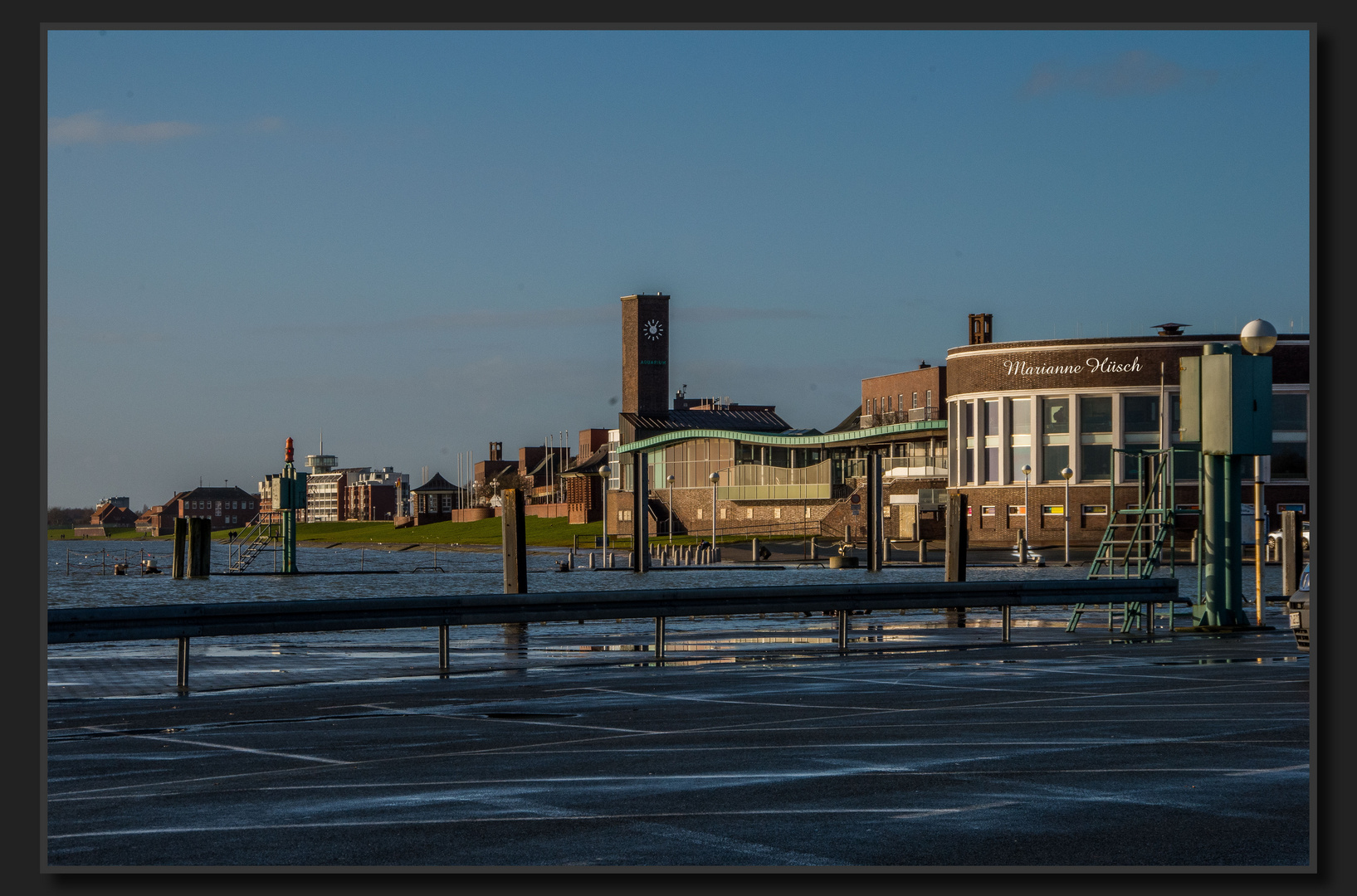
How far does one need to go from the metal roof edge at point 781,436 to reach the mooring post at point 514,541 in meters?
69.4

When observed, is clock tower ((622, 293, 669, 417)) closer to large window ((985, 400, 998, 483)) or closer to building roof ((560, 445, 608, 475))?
building roof ((560, 445, 608, 475))

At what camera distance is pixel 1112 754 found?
9.60 metres

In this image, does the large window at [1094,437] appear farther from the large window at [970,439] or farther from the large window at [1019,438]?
the large window at [970,439]

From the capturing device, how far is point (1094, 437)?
91250 millimetres

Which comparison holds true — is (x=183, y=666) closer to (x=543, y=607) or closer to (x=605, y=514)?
(x=543, y=607)

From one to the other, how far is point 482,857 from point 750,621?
2167 centimetres

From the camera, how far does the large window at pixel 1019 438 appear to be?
308 ft

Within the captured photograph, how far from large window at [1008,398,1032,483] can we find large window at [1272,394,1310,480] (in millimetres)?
13910

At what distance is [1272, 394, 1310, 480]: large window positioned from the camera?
8694 centimetres

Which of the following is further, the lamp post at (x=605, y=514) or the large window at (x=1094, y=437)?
Result: the lamp post at (x=605, y=514)

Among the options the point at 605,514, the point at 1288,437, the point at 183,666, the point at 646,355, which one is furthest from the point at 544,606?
the point at 646,355

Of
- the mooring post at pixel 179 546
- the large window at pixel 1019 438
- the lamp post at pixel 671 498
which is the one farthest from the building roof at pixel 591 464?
the mooring post at pixel 179 546
